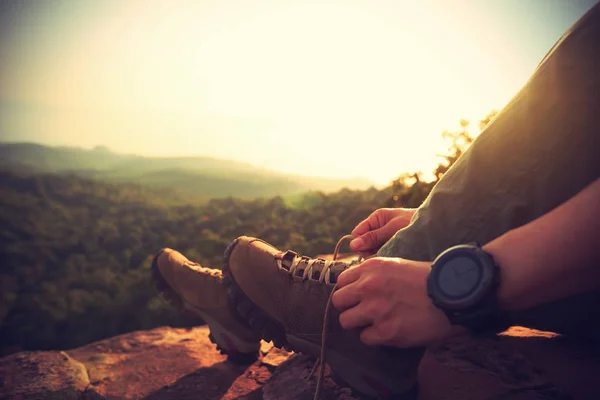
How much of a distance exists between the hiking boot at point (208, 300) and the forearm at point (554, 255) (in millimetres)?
1388

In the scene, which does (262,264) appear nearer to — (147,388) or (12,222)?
(147,388)

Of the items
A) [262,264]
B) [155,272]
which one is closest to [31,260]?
[155,272]

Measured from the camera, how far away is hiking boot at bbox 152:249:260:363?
6.59 feet

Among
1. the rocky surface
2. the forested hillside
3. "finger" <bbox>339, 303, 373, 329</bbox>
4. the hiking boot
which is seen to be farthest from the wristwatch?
the forested hillside

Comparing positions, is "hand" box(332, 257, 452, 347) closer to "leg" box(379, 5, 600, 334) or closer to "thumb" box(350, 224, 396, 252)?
"leg" box(379, 5, 600, 334)

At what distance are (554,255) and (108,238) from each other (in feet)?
17.9

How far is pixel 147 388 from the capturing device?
1962 mm

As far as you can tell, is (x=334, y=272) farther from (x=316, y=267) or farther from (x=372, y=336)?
(x=372, y=336)

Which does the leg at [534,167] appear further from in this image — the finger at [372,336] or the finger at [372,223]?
the finger at [372,223]

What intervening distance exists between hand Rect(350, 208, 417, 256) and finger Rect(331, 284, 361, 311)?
544mm

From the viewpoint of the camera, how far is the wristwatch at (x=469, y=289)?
0.89 metres

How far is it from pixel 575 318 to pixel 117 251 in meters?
5.15

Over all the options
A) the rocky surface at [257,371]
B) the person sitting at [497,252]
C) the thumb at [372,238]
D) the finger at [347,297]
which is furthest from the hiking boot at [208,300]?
the finger at [347,297]

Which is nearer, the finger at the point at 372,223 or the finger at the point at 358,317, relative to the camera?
the finger at the point at 358,317
